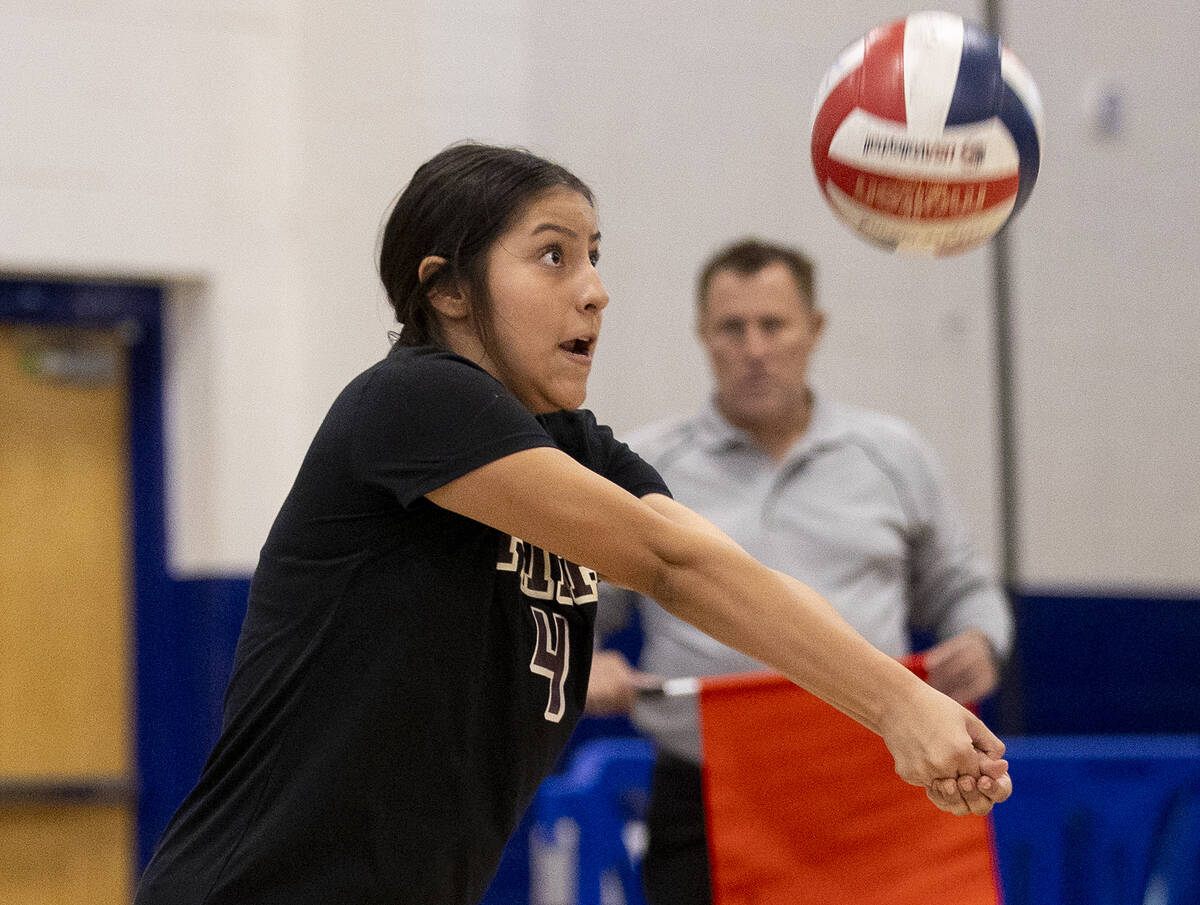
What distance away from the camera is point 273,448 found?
492cm

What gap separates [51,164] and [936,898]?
360 cm

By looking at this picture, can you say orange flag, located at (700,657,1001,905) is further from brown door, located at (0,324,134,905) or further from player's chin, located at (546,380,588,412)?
brown door, located at (0,324,134,905)

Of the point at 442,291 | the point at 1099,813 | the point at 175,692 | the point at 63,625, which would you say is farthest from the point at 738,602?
the point at 63,625

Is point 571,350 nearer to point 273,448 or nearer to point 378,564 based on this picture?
point 378,564

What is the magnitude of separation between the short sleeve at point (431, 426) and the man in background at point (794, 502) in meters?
1.44

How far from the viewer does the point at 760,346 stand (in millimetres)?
2998

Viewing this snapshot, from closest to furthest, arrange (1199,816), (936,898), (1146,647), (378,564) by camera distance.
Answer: (378,564), (936,898), (1199,816), (1146,647)

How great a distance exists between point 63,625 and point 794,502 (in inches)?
120

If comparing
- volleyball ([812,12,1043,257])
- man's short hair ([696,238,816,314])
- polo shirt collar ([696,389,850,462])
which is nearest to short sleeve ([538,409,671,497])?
volleyball ([812,12,1043,257])

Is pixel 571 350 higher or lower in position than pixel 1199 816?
higher

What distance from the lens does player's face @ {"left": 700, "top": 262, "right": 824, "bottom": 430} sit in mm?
3006

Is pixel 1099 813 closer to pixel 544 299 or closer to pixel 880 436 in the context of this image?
pixel 880 436

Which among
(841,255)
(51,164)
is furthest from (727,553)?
(51,164)

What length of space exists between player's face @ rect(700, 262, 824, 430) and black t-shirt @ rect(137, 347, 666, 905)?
154 centimetres
